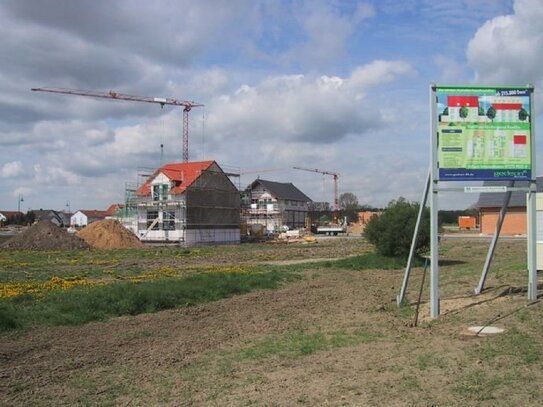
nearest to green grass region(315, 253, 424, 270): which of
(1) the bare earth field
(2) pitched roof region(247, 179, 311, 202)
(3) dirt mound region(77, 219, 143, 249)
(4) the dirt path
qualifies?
(1) the bare earth field

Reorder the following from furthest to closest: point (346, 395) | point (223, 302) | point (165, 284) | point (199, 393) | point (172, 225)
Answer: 1. point (172, 225)
2. point (165, 284)
3. point (223, 302)
4. point (199, 393)
5. point (346, 395)

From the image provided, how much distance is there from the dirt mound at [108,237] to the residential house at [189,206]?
6491 mm

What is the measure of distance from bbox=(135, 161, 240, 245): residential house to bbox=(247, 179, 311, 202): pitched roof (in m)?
38.0

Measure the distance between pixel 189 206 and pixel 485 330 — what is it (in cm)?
5706

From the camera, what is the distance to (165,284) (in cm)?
1659

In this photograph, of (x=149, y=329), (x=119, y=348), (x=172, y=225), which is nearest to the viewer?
(x=119, y=348)

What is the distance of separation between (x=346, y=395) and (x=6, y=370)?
476cm

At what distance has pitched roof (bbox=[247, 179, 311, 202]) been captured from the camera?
364 ft

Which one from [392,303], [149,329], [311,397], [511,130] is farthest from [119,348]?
[511,130]

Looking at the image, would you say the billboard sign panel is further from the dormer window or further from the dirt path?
the dormer window

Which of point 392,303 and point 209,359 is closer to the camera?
point 209,359

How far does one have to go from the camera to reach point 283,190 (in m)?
115

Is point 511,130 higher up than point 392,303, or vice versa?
point 511,130

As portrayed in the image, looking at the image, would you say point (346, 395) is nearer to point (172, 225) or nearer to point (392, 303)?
point (392, 303)
